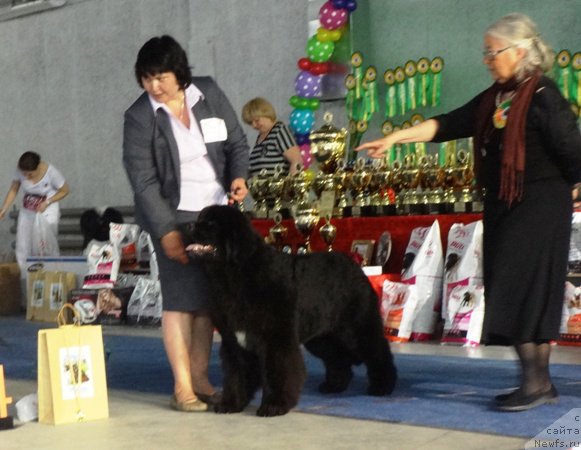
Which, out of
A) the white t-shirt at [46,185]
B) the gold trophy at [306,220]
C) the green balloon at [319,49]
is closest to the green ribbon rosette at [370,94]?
the green balloon at [319,49]

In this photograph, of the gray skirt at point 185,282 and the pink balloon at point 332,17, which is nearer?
the gray skirt at point 185,282

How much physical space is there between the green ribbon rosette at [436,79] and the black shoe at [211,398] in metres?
4.35

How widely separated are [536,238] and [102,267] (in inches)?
186

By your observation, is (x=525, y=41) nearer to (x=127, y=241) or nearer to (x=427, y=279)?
(x=427, y=279)

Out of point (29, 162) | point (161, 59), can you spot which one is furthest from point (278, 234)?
point (29, 162)

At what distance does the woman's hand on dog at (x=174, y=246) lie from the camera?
382 centimetres

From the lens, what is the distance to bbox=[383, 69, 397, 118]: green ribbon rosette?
8148mm

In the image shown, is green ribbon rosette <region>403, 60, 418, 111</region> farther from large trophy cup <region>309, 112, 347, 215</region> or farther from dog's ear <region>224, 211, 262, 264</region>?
dog's ear <region>224, 211, 262, 264</region>

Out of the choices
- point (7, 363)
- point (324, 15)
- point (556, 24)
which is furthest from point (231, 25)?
point (7, 363)

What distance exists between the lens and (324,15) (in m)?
8.34

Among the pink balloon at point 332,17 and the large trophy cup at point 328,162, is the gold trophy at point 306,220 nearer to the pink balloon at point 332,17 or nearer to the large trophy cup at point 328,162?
the large trophy cup at point 328,162

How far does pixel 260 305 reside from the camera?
144 inches

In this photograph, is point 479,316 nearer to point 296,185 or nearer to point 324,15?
point 296,185

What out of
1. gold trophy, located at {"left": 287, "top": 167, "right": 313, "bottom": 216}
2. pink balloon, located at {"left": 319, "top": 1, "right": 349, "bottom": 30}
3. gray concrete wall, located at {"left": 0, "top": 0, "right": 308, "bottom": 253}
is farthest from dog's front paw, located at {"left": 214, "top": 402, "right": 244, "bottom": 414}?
gray concrete wall, located at {"left": 0, "top": 0, "right": 308, "bottom": 253}
